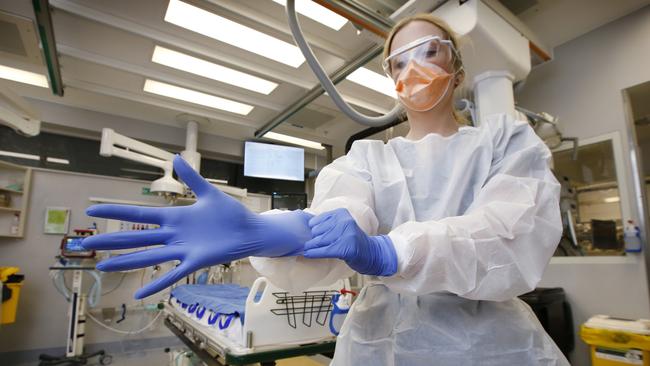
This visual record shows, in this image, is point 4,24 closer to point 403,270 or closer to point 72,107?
point 72,107

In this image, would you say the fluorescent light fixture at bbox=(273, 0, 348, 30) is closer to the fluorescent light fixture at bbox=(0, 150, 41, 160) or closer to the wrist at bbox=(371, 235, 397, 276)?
the wrist at bbox=(371, 235, 397, 276)

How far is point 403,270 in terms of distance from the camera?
0.62 metres

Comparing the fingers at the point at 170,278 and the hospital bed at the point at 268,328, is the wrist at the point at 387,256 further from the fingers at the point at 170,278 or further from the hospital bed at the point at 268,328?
the hospital bed at the point at 268,328

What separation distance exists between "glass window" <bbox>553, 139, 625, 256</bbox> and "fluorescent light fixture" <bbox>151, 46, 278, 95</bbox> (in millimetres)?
2773

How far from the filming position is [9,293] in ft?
10.9

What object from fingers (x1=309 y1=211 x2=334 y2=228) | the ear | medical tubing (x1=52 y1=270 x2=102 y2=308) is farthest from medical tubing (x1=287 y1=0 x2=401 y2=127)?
medical tubing (x1=52 y1=270 x2=102 y2=308)

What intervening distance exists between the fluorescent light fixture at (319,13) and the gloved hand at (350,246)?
2.06 m

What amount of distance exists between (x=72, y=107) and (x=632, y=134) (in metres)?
5.52

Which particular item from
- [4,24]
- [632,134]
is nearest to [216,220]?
[4,24]

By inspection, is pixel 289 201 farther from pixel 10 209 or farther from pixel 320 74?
pixel 320 74

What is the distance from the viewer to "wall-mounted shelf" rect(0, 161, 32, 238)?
368cm

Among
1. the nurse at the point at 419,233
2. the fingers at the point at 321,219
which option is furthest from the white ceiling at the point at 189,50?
the fingers at the point at 321,219

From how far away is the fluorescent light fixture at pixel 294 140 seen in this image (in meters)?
4.84

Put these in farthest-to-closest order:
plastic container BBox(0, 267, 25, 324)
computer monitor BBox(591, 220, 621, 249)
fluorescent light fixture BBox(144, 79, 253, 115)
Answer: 1. fluorescent light fixture BBox(144, 79, 253, 115)
2. plastic container BBox(0, 267, 25, 324)
3. computer monitor BBox(591, 220, 621, 249)
